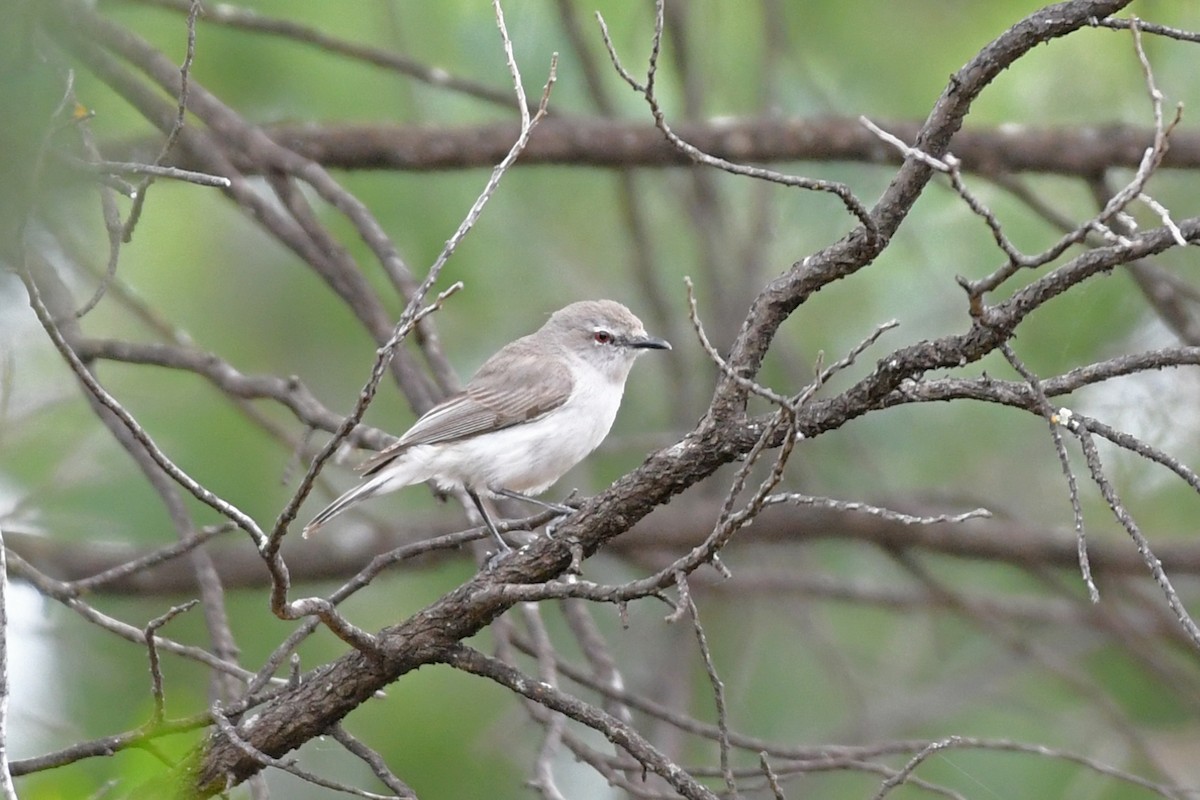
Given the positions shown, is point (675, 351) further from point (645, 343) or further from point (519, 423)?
point (519, 423)

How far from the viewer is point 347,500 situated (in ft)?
15.1

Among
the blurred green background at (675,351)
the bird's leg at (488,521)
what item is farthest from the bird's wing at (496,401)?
the blurred green background at (675,351)

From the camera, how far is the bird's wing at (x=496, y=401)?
4.63 metres

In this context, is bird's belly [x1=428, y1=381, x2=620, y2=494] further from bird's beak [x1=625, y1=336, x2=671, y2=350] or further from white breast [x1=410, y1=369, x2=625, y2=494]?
bird's beak [x1=625, y1=336, x2=671, y2=350]

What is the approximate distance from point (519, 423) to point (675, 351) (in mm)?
1914

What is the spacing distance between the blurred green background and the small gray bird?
1.01 meters

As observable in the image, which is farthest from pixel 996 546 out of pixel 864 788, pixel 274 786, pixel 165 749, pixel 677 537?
pixel 165 749

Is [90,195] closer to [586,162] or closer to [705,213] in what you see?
[586,162]

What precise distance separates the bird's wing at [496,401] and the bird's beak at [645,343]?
0.35 meters

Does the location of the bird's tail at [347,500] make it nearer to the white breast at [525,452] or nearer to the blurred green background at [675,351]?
the white breast at [525,452]

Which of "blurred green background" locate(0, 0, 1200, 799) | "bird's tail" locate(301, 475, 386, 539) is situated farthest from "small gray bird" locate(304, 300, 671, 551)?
"blurred green background" locate(0, 0, 1200, 799)

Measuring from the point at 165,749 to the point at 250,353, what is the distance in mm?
5434

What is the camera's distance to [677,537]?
6312mm

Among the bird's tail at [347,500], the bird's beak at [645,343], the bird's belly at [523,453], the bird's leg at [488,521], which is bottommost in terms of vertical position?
the bird's leg at [488,521]
